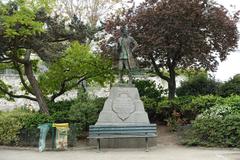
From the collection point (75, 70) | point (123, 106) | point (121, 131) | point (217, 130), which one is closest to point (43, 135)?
point (121, 131)

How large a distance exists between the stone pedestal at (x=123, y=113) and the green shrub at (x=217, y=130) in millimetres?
1532

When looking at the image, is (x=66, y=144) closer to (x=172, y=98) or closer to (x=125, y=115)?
(x=125, y=115)

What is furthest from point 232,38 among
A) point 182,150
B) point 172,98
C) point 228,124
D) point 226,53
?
point 182,150

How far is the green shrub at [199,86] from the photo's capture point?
2342cm

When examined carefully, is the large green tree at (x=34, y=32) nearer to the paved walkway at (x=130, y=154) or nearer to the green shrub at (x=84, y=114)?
the green shrub at (x=84, y=114)

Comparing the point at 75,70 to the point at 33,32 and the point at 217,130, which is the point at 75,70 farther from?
the point at 217,130

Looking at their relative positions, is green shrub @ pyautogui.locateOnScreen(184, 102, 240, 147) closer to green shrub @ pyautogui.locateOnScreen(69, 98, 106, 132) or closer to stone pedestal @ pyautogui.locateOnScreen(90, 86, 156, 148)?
stone pedestal @ pyautogui.locateOnScreen(90, 86, 156, 148)

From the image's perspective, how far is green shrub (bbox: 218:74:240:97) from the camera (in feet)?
72.7

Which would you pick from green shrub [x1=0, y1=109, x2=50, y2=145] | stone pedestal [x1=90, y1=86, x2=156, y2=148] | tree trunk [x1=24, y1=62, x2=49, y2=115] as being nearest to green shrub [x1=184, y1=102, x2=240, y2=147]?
stone pedestal [x1=90, y1=86, x2=156, y2=148]

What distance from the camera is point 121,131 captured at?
15016mm

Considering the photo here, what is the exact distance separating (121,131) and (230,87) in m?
9.39

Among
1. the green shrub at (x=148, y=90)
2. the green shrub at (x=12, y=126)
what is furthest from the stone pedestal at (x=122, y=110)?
the green shrub at (x=148, y=90)

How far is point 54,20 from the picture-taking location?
18.4m

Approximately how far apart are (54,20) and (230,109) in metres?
7.99
